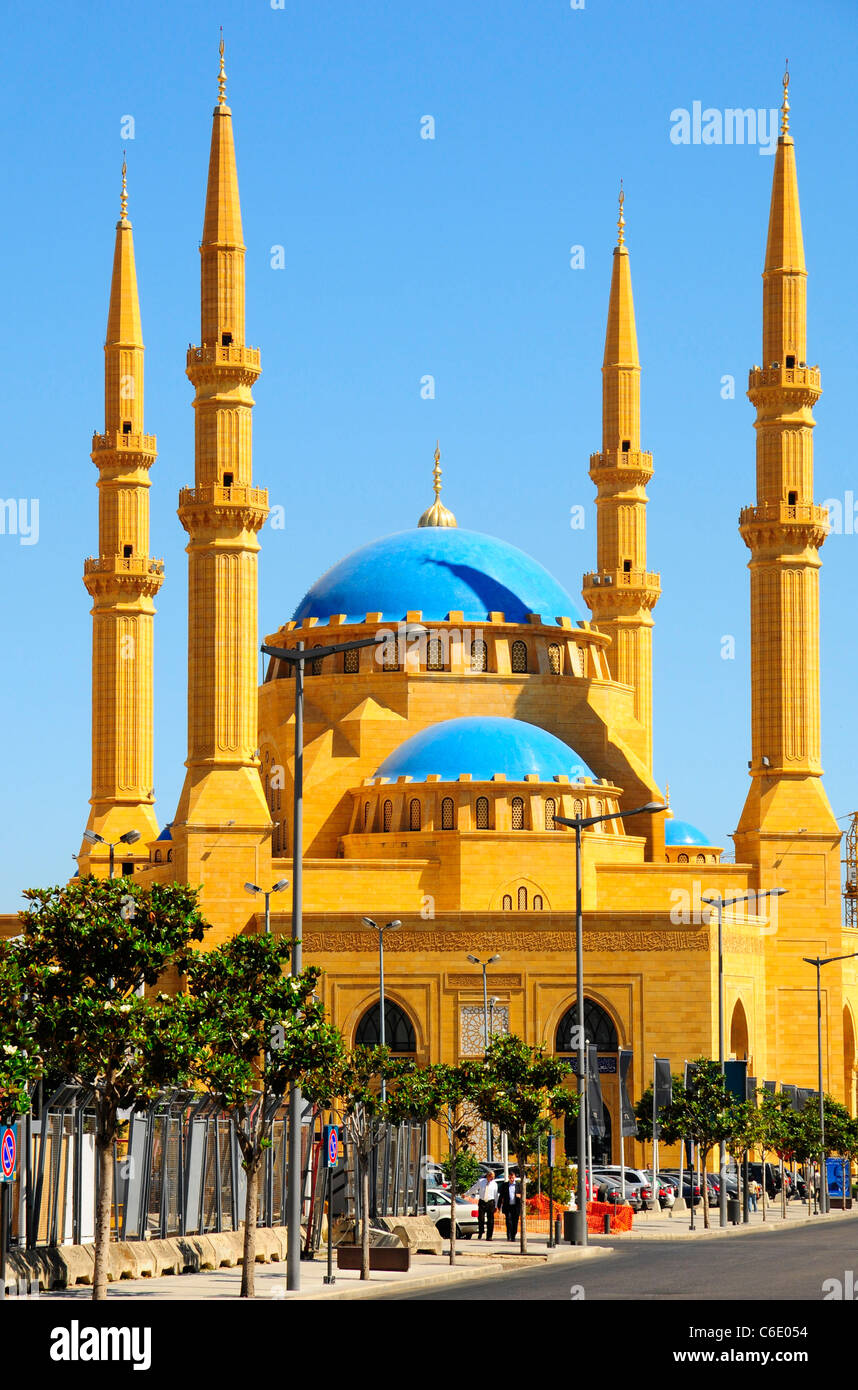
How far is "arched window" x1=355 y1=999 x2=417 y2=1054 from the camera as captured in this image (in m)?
61.2

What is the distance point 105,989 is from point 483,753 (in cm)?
4235


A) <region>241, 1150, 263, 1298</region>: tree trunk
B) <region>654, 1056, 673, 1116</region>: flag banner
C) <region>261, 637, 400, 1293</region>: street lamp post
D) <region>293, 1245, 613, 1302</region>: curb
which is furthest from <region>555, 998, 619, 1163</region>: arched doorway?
<region>261, 637, 400, 1293</region>: street lamp post

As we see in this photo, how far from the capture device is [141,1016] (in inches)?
928

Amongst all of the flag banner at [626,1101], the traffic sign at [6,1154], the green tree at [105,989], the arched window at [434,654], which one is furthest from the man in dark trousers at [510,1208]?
the arched window at [434,654]

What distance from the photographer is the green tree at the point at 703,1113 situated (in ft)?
158

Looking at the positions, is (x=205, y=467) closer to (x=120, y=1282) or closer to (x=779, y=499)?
(x=779, y=499)

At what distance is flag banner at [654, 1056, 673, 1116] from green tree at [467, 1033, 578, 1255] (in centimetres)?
1055

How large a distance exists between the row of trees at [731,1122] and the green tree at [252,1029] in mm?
20240

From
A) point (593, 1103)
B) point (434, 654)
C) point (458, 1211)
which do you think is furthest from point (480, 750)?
point (458, 1211)

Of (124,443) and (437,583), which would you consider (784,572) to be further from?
(124,443)

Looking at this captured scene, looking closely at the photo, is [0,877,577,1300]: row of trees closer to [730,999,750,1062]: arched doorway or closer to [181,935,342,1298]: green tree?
[181,935,342,1298]: green tree

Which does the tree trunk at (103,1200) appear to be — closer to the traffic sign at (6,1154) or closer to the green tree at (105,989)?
the green tree at (105,989)
